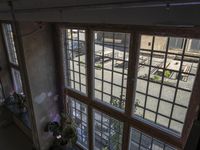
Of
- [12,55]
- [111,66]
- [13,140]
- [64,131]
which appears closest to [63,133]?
[64,131]

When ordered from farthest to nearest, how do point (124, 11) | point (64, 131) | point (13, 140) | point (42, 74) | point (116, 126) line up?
point (13, 140), point (42, 74), point (64, 131), point (116, 126), point (124, 11)

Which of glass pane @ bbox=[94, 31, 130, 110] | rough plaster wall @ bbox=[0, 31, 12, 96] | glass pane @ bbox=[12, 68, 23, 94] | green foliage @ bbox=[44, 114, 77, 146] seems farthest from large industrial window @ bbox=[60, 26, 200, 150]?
rough plaster wall @ bbox=[0, 31, 12, 96]

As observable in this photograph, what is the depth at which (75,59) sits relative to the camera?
3676mm

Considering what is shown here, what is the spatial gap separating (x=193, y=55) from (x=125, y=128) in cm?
174

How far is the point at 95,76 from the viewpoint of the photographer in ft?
11.1

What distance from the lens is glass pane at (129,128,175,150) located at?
9.11 feet

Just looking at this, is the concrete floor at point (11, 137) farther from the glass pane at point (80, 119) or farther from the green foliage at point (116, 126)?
the green foliage at point (116, 126)

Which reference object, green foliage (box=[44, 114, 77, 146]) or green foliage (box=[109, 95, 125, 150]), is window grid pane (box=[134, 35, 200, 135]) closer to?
green foliage (box=[109, 95, 125, 150])

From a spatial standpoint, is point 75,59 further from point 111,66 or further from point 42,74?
point 111,66

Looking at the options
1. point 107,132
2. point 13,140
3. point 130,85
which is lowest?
point 13,140

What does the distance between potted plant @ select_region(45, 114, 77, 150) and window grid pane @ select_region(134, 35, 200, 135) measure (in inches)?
71.6

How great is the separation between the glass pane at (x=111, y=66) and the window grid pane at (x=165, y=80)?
330mm

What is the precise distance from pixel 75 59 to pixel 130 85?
1525 mm

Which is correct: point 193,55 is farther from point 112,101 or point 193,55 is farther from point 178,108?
point 112,101
